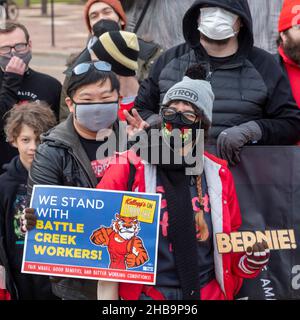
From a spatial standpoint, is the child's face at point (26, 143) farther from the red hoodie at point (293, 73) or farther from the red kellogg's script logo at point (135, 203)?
the red hoodie at point (293, 73)

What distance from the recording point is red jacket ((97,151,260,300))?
3.08 m

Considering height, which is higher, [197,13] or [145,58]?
[197,13]

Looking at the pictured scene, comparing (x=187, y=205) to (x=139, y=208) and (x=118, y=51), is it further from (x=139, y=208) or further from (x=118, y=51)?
(x=118, y=51)

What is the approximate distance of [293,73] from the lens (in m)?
4.28

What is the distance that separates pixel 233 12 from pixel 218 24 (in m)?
0.11

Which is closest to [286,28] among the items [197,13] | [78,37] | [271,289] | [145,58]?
[197,13]

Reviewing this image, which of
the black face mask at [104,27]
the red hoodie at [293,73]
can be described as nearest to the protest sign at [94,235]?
the red hoodie at [293,73]

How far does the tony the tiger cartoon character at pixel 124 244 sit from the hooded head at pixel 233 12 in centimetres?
127

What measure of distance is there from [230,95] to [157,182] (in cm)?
90

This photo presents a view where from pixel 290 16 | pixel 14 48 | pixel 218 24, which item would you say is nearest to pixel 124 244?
pixel 218 24

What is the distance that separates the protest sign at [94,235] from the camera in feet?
10.0

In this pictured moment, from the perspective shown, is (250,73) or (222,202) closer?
(222,202)

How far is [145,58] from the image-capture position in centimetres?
518
